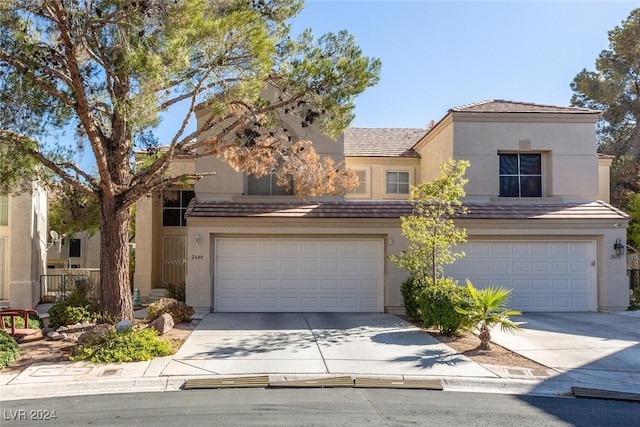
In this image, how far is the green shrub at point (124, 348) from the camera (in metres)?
9.20

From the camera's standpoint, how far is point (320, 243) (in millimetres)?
15336

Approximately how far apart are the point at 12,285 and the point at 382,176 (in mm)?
12713

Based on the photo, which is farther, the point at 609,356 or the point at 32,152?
the point at 32,152

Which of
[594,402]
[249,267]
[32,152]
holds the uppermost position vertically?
[32,152]

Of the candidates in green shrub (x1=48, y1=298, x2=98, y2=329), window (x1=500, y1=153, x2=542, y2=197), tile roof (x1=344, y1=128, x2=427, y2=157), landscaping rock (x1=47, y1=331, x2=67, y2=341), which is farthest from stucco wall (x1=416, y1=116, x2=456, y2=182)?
landscaping rock (x1=47, y1=331, x2=67, y2=341)

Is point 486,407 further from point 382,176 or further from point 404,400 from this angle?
point 382,176

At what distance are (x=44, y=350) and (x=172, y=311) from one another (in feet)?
10.7

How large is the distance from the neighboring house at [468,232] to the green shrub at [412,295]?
149cm

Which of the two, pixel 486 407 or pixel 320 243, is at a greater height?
pixel 320 243

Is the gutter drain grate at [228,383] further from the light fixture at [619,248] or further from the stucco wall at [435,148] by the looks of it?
the light fixture at [619,248]

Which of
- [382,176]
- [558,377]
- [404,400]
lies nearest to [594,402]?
[558,377]

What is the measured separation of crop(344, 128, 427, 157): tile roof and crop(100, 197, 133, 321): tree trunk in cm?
947

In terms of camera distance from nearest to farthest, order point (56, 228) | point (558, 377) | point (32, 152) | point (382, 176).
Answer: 1. point (558, 377)
2. point (32, 152)
3. point (382, 176)
4. point (56, 228)

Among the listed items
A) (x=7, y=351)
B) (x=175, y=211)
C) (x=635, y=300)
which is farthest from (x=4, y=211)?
(x=635, y=300)
